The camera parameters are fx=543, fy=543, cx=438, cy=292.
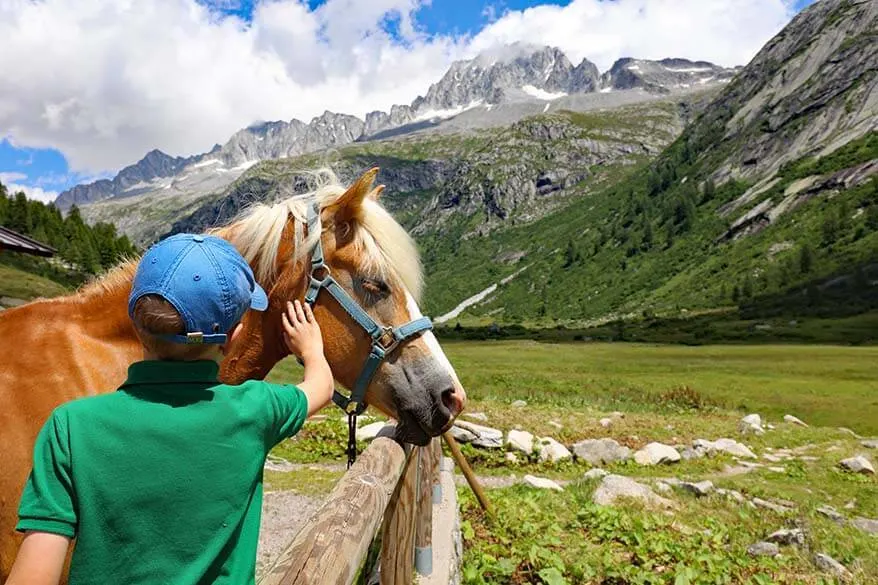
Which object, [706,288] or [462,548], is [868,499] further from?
[706,288]

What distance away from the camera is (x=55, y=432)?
6.57 ft

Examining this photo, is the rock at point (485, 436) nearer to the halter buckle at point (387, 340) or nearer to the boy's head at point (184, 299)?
the halter buckle at point (387, 340)

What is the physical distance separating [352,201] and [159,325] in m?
1.82

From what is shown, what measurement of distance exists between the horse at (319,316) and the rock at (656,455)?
14364mm

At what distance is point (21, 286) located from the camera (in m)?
50.8

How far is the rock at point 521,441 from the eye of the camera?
1655cm

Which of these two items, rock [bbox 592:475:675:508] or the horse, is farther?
rock [bbox 592:475:675:508]

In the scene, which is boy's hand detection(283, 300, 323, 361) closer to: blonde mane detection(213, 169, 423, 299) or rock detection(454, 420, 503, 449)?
blonde mane detection(213, 169, 423, 299)

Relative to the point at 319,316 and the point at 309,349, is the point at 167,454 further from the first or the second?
the point at 319,316

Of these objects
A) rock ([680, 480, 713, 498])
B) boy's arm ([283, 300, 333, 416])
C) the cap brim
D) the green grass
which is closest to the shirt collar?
boy's arm ([283, 300, 333, 416])

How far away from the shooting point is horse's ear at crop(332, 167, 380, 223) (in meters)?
3.71

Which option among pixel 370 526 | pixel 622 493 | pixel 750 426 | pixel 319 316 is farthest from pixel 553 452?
pixel 319 316

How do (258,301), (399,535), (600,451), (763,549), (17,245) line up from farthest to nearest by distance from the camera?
(600,451)
(17,245)
(763,549)
(399,535)
(258,301)

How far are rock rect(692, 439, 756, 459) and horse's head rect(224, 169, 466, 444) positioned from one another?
54.9 ft
